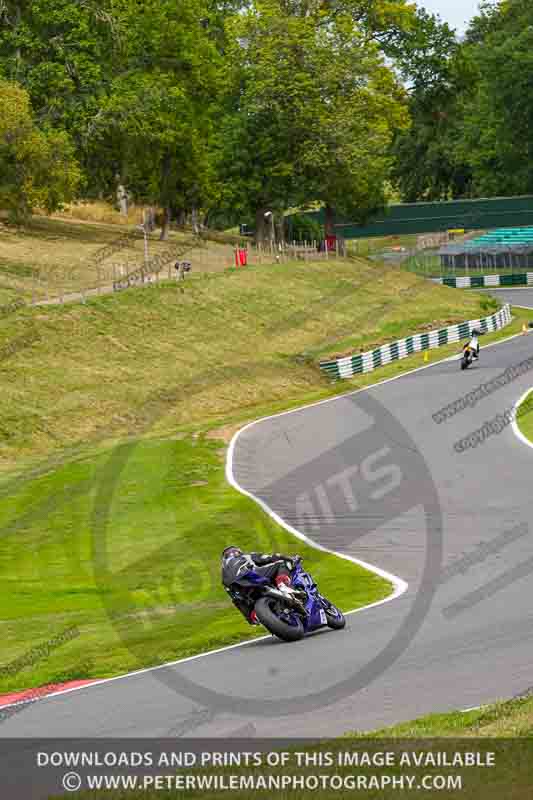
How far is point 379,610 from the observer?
16.9m

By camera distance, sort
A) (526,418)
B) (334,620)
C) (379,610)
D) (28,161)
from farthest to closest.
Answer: (28,161)
(526,418)
(379,610)
(334,620)

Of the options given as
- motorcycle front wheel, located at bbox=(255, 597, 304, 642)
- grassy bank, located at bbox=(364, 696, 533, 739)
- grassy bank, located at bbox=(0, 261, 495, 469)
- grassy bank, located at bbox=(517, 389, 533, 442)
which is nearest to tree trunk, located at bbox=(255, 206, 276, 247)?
grassy bank, located at bbox=(0, 261, 495, 469)

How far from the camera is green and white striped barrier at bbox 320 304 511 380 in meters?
50.4

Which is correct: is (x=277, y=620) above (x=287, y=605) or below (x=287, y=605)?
below

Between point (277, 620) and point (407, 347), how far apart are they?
1653 inches

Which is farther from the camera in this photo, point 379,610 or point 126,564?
point 126,564

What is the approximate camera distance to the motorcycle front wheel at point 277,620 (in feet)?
48.9

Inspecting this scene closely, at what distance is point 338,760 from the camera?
10195 millimetres

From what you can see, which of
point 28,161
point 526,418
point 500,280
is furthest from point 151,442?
point 500,280

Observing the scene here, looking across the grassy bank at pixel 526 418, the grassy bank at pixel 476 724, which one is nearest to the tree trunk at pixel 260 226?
the grassy bank at pixel 526 418

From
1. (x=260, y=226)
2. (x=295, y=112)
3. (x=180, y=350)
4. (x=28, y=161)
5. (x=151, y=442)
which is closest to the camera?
(x=151, y=442)

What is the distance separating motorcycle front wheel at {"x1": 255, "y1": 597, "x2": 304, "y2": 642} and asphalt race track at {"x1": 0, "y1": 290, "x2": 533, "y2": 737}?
0.76 feet

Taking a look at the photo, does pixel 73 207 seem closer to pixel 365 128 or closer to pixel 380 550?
pixel 365 128

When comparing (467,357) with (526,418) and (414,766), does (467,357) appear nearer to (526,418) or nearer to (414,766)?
(526,418)
